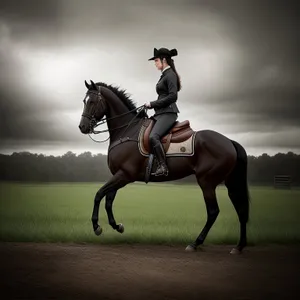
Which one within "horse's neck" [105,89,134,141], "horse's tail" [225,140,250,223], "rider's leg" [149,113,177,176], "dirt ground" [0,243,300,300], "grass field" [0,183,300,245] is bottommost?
"dirt ground" [0,243,300,300]

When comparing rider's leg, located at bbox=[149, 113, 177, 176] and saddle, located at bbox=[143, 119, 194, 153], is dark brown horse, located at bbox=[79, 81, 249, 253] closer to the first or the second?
saddle, located at bbox=[143, 119, 194, 153]

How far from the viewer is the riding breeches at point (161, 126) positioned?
5.03 m

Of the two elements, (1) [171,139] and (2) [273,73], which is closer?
(1) [171,139]

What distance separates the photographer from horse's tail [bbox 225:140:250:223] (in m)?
5.08

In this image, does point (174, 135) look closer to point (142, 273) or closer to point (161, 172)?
point (161, 172)

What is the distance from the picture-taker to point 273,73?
6.80 meters

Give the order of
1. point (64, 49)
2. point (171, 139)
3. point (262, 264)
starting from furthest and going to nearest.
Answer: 1. point (64, 49)
2. point (171, 139)
3. point (262, 264)

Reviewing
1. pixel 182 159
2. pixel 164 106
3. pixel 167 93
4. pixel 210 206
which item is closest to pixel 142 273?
pixel 210 206

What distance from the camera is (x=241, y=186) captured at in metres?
5.13

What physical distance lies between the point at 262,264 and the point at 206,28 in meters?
4.00

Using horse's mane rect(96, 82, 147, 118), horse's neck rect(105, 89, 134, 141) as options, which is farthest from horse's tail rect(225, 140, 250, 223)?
horse's neck rect(105, 89, 134, 141)

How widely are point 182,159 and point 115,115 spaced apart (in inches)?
43.3

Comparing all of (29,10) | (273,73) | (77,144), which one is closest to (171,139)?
(77,144)

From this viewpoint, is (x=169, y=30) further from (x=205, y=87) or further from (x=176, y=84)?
(x=176, y=84)
